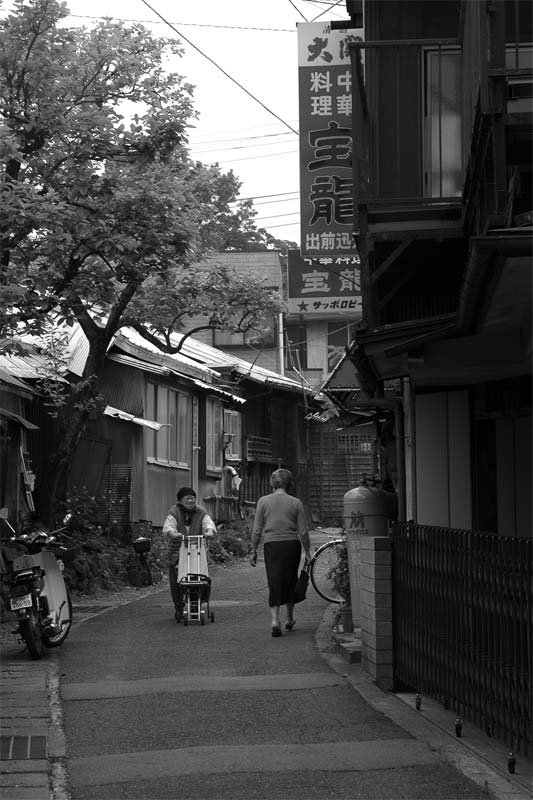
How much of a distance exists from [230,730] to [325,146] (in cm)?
711

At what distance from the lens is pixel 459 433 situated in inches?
438

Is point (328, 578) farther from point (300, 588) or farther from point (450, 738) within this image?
point (450, 738)

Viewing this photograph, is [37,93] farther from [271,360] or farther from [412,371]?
[271,360]

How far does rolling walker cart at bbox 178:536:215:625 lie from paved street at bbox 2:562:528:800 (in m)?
1.31

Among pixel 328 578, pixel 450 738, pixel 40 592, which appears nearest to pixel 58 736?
pixel 450 738

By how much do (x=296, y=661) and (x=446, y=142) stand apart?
525 cm

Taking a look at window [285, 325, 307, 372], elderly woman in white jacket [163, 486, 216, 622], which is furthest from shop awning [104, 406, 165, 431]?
window [285, 325, 307, 372]

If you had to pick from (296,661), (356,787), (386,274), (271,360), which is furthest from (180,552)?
(271,360)

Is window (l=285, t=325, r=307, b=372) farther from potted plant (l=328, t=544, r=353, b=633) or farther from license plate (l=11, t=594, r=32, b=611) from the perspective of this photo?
license plate (l=11, t=594, r=32, b=611)

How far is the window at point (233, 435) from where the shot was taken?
1276 inches

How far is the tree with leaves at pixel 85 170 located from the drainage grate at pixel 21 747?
6.71 metres

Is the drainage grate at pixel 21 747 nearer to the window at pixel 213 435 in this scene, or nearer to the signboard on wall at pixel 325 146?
the signboard on wall at pixel 325 146

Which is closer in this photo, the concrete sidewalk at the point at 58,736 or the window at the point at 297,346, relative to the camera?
the concrete sidewalk at the point at 58,736

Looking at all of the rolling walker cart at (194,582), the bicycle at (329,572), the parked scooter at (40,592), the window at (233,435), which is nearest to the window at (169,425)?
Answer: the window at (233,435)
